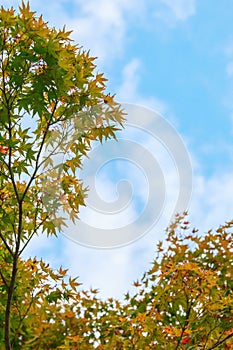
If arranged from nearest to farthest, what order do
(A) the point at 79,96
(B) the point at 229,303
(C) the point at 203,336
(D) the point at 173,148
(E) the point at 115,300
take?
(A) the point at 79,96 → (B) the point at 229,303 → (C) the point at 203,336 → (D) the point at 173,148 → (E) the point at 115,300

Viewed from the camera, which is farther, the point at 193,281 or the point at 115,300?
the point at 115,300


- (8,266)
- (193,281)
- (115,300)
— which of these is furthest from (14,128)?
(115,300)

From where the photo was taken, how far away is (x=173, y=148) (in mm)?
5879

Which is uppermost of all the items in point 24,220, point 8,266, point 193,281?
point 24,220

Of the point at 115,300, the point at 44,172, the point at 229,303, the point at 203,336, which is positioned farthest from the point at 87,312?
the point at 44,172

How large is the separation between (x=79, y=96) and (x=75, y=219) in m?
1.16

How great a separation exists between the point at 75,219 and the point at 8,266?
2.61ft

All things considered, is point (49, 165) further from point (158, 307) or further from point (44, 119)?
point (158, 307)

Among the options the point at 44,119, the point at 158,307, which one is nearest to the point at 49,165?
the point at 44,119

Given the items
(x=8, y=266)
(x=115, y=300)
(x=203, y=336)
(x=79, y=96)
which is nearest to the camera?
(x=79, y=96)

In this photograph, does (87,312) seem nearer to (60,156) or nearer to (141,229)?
(141,229)

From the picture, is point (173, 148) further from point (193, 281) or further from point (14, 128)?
point (14, 128)

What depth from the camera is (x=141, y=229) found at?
18.3 feet

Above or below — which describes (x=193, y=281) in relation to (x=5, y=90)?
below
